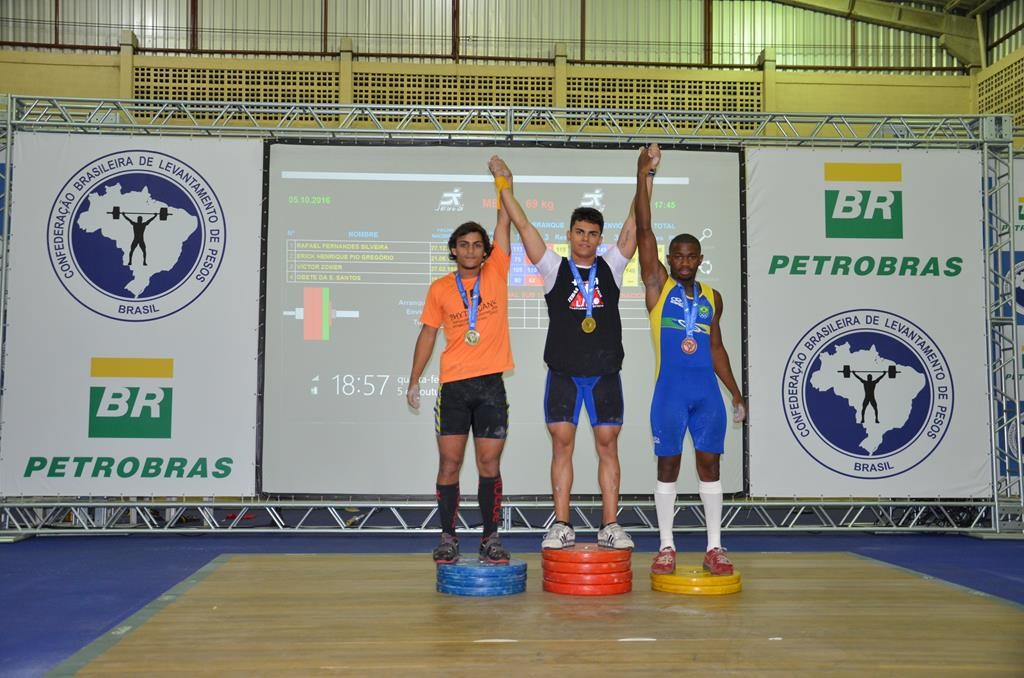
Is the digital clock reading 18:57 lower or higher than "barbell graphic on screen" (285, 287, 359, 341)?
lower

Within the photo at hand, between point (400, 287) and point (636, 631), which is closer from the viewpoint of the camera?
point (636, 631)

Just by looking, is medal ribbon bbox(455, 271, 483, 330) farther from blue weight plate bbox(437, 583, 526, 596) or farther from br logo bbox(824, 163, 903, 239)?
br logo bbox(824, 163, 903, 239)

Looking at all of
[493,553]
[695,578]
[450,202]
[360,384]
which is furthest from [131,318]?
[695,578]

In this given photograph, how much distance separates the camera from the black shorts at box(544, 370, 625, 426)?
4.65 m

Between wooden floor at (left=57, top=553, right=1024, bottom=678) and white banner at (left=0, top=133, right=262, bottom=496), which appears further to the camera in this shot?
white banner at (left=0, top=133, right=262, bottom=496)

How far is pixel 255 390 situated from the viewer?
7.50 meters

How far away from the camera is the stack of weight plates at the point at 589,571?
14.3 feet

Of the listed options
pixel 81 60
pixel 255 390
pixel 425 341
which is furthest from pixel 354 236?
pixel 81 60

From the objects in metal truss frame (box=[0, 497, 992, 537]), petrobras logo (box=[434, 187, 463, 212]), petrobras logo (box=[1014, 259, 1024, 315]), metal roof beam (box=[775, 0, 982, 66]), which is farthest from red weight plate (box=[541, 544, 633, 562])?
metal roof beam (box=[775, 0, 982, 66])

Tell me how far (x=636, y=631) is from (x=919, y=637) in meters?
1.01

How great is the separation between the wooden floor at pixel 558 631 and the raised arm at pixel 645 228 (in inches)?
57.2

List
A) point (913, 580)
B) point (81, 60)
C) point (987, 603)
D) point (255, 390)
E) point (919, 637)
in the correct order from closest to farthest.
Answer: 1. point (919, 637)
2. point (987, 603)
3. point (913, 580)
4. point (255, 390)
5. point (81, 60)

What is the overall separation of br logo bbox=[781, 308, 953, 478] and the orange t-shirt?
142 inches

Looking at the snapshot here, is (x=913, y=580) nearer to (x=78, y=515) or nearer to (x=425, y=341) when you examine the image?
(x=425, y=341)
